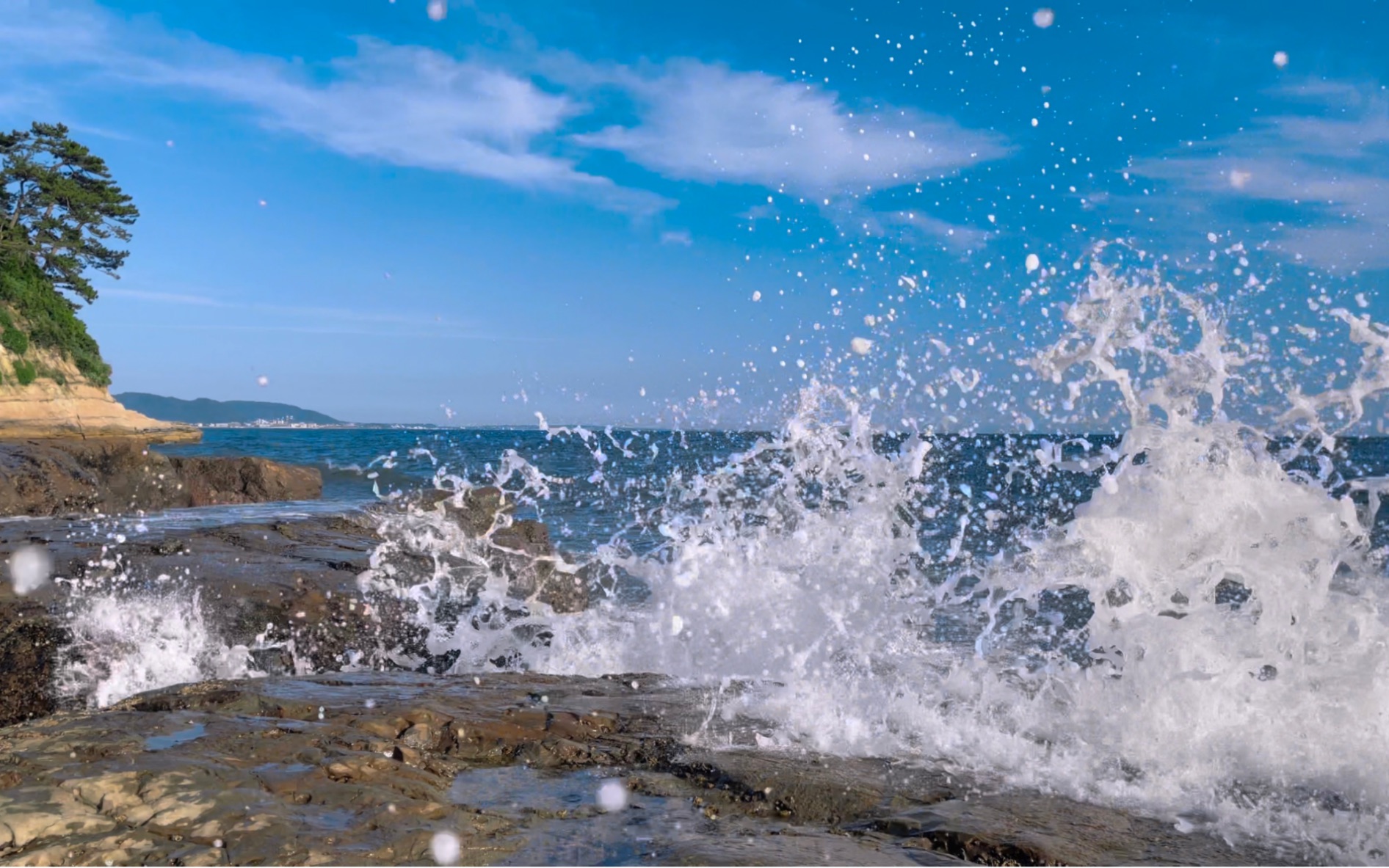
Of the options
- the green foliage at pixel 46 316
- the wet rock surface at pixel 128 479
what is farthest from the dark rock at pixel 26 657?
the green foliage at pixel 46 316

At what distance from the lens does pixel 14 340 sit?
116 feet

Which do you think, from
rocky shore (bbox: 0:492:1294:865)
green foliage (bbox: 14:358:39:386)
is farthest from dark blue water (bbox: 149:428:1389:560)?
green foliage (bbox: 14:358:39:386)

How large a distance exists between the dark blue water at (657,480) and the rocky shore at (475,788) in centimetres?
273

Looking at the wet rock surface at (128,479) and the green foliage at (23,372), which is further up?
the green foliage at (23,372)

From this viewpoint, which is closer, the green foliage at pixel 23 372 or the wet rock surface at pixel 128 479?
the wet rock surface at pixel 128 479

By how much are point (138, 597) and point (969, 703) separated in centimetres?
526

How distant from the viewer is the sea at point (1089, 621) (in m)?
4.07

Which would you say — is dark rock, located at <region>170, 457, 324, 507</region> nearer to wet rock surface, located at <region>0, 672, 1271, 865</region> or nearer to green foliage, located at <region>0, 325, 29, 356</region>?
wet rock surface, located at <region>0, 672, 1271, 865</region>

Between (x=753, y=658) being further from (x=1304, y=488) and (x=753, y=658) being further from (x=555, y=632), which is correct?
(x=1304, y=488)

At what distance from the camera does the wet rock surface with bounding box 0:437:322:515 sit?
13.2m

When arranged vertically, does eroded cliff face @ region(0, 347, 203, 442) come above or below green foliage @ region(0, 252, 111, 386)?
below

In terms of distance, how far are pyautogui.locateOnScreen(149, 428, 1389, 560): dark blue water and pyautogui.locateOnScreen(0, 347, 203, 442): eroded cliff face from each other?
13.9ft

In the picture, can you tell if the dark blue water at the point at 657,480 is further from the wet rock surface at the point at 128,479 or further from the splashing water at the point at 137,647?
the splashing water at the point at 137,647

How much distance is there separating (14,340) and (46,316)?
3399mm
